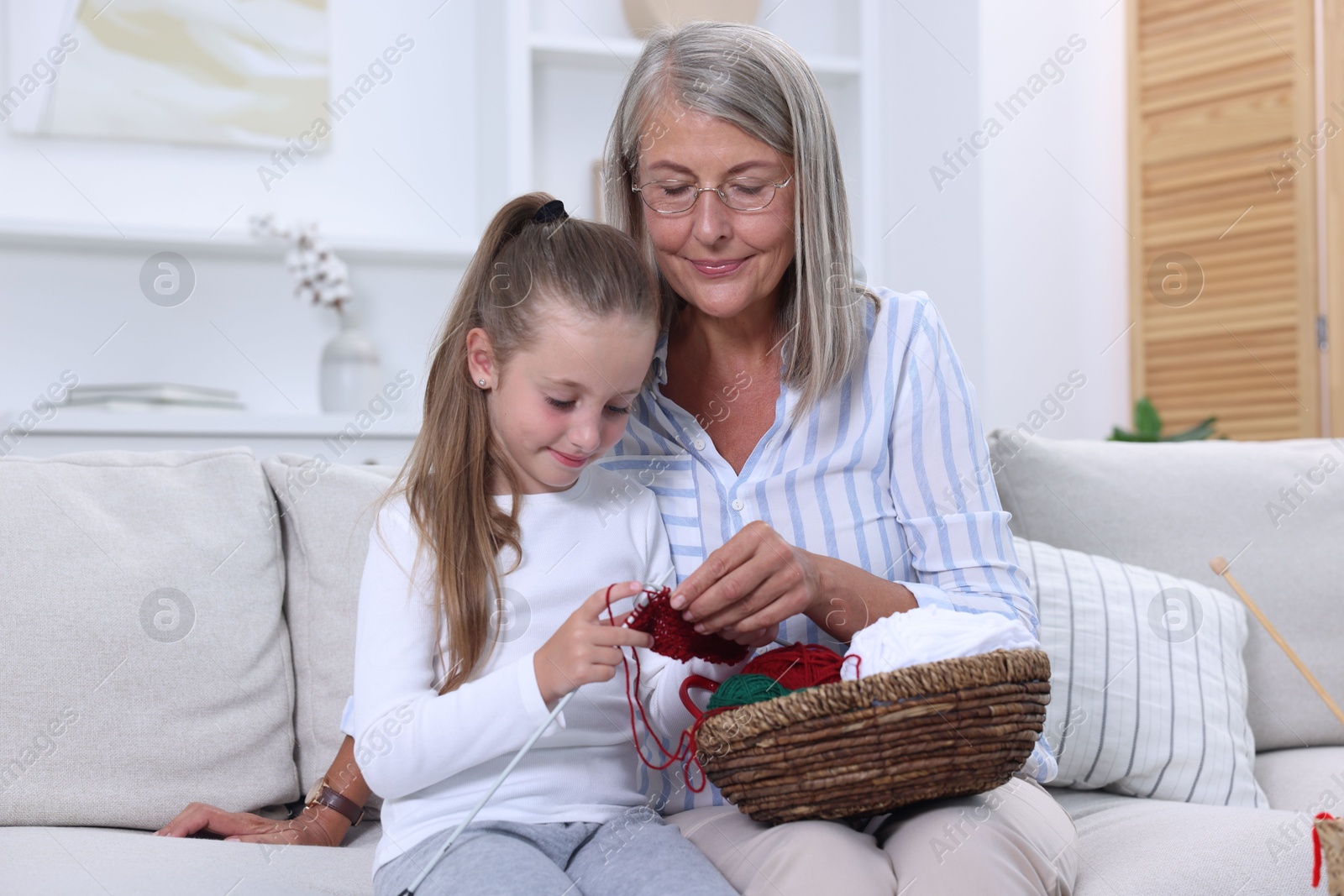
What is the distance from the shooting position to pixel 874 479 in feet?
4.55

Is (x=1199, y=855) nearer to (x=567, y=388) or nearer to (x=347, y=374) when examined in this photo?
(x=567, y=388)

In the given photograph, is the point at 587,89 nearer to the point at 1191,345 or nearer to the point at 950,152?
the point at 950,152

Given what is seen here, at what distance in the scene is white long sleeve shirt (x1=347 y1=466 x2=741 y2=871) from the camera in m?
1.10

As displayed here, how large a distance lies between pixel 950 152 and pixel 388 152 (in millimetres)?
1459

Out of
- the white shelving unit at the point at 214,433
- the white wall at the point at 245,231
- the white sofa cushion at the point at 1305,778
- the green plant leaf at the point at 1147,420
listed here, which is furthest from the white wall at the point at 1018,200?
the white shelving unit at the point at 214,433

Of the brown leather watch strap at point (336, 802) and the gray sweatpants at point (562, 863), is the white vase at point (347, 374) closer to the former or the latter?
the brown leather watch strap at point (336, 802)

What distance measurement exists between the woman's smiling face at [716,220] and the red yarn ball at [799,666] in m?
0.42

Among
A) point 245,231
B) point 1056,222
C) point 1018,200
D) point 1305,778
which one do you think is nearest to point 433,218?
point 245,231

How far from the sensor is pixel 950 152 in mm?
3002

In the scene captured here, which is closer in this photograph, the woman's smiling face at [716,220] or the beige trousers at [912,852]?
the beige trousers at [912,852]

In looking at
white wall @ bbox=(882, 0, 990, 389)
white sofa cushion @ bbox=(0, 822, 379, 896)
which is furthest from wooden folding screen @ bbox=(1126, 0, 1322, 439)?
white sofa cushion @ bbox=(0, 822, 379, 896)

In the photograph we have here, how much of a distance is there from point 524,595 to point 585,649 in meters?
0.21

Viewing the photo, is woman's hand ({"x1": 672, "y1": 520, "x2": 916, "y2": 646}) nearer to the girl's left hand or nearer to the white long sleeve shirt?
the girl's left hand

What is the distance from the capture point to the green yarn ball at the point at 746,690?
1.07m
